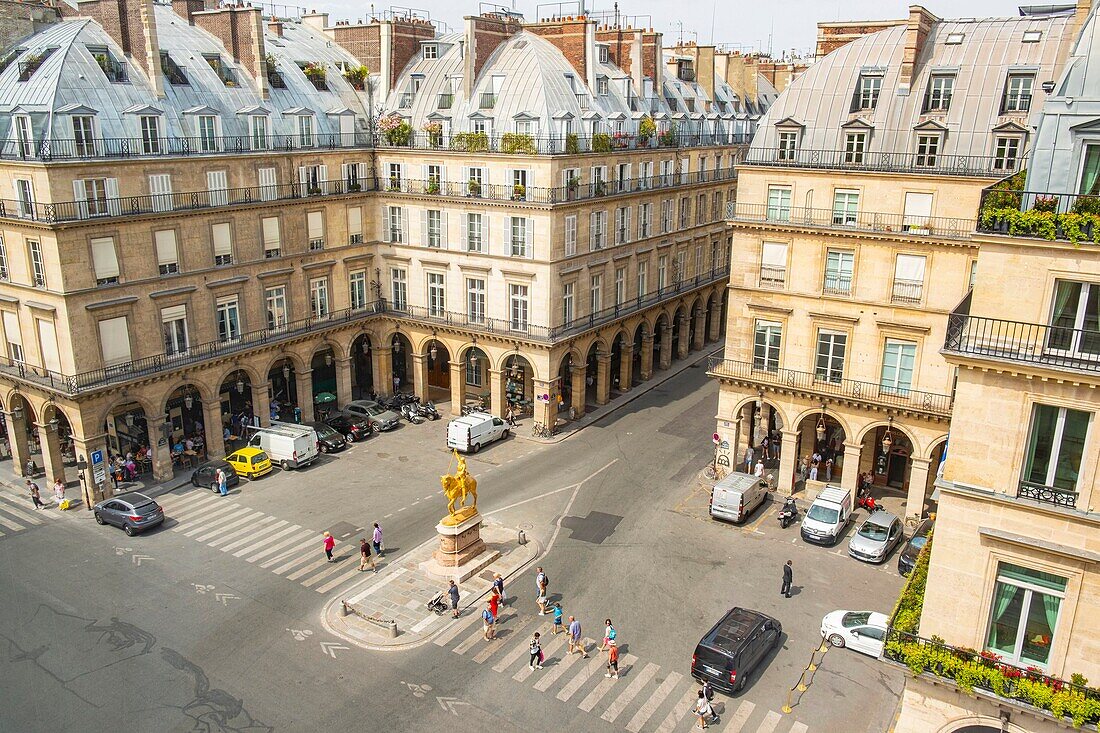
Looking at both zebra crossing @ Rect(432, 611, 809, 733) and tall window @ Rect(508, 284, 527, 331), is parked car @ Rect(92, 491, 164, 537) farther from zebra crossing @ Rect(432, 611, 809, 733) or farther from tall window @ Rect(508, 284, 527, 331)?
tall window @ Rect(508, 284, 527, 331)

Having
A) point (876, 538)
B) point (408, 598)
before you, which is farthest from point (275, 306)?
point (876, 538)

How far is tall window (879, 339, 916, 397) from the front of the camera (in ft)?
151

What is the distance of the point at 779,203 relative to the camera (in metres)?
48.8

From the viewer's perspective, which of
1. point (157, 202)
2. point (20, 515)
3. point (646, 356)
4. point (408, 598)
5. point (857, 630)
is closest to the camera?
point (857, 630)

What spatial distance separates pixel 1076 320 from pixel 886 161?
2604 centimetres

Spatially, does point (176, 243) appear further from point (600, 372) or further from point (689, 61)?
point (689, 61)

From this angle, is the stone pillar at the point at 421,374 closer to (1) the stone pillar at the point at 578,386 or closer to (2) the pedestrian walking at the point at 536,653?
(1) the stone pillar at the point at 578,386

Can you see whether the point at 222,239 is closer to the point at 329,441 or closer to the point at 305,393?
the point at 305,393

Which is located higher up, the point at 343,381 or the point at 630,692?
the point at 343,381

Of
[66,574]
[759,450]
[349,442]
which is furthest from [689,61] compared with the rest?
[66,574]

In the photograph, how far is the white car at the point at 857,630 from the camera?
36094mm

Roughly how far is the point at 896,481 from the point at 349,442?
37130 mm

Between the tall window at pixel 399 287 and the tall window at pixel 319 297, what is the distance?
5538 millimetres

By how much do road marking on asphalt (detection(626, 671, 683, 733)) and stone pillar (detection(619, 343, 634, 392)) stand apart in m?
38.6
